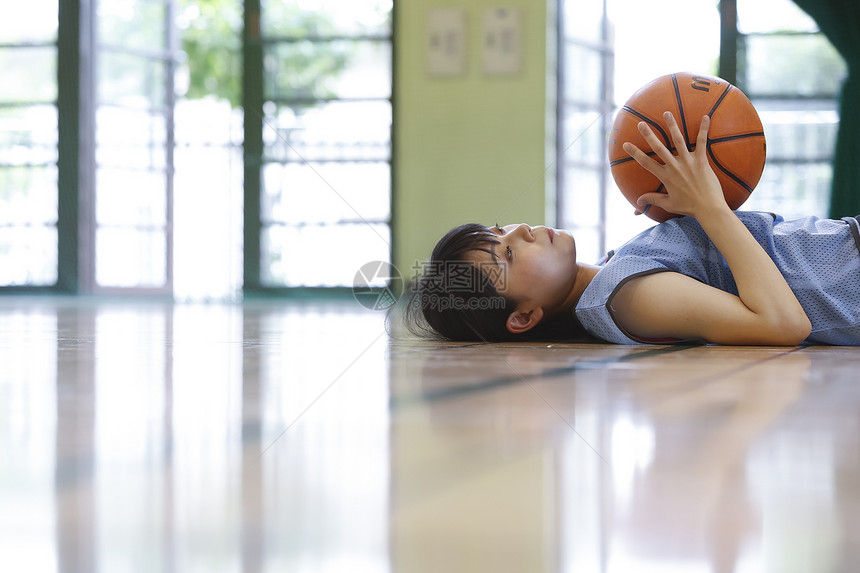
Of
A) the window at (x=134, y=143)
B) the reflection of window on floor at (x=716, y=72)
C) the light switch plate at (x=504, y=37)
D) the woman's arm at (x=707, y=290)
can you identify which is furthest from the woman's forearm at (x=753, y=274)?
the window at (x=134, y=143)

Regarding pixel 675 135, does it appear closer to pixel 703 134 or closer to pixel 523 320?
pixel 703 134

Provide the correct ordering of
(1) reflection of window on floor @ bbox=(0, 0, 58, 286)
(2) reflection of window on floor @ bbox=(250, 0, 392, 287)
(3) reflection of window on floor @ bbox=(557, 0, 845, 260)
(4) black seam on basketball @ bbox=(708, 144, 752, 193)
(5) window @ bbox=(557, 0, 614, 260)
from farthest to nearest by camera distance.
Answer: (1) reflection of window on floor @ bbox=(0, 0, 58, 286)
(2) reflection of window on floor @ bbox=(250, 0, 392, 287)
(5) window @ bbox=(557, 0, 614, 260)
(3) reflection of window on floor @ bbox=(557, 0, 845, 260)
(4) black seam on basketball @ bbox=(708, 144, 752, 193)

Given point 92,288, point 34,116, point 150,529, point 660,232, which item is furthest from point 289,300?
point 150,529

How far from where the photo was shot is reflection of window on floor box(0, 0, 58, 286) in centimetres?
479

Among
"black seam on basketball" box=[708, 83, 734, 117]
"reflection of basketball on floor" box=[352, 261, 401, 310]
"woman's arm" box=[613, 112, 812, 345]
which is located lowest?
"reflection of basketball on floor" box=[352, 261, 401, 310]

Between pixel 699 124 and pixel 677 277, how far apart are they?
0.27 meters

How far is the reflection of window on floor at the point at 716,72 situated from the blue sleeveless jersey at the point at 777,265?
8.95 feet

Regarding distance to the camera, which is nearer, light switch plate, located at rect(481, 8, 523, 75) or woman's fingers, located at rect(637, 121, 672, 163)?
woman's fingers, located at rect(637, 121, 672, 163)

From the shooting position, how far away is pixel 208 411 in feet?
2.22

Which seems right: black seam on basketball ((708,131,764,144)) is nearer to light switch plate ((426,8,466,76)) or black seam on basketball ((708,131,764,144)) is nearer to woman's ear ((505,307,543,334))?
woman's ear ((505,307,543,334))

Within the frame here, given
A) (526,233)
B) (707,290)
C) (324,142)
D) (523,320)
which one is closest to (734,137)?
(707,290)

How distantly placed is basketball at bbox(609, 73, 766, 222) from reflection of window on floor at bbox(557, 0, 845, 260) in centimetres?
276

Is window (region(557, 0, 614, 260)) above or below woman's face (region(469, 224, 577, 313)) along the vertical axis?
above

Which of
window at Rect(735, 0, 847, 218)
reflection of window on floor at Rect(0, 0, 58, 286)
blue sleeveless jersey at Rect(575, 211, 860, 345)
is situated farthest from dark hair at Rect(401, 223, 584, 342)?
reflection of window on floor at Rect(0, 0, 58, 286)
